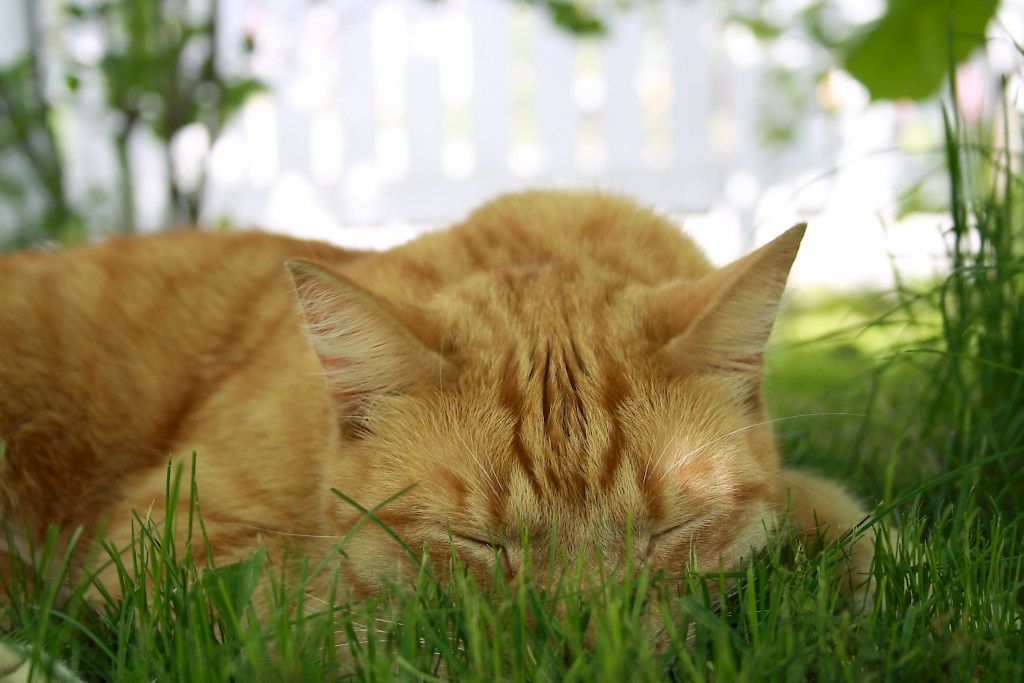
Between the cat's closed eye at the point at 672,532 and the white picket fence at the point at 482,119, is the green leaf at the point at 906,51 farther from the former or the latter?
the white picket fence at the point at 482,119

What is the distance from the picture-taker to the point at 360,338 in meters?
1.51

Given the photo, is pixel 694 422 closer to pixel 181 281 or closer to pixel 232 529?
pixel 232 529

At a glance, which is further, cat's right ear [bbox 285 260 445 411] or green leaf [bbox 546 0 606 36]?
green leaf [bbox 546 0 606 36]

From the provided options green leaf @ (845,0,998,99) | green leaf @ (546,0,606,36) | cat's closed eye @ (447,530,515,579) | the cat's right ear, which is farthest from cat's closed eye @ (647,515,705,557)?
green leaf @ (546,0,606,36)

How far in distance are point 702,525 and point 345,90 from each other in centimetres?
666

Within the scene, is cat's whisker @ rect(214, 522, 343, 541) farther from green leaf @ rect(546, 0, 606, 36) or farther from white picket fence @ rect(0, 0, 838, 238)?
white picket fence @ rect(0, 0, 838, 238)

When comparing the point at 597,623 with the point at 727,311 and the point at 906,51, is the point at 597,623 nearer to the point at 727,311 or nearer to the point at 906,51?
the point at 727,311

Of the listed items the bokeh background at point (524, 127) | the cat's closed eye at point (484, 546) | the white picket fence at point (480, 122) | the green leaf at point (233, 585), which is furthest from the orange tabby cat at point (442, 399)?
the white picket fence at point (480, 122)

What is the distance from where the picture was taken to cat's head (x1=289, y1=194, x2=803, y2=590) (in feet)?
4.72

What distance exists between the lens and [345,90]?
7.52 metres

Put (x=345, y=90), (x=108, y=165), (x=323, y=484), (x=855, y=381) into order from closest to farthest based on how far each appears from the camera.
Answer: (x=323, y=484), (x=855, y=381), (x=108, y=165), (x=345, y=90)

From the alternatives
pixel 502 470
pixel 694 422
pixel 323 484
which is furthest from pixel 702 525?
pixel 323 484

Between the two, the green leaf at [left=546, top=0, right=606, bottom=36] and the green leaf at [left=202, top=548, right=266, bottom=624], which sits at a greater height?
the green leaf at [left=546, top=0, right=606, bottom=36]

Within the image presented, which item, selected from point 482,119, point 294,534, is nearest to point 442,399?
point 294,534
